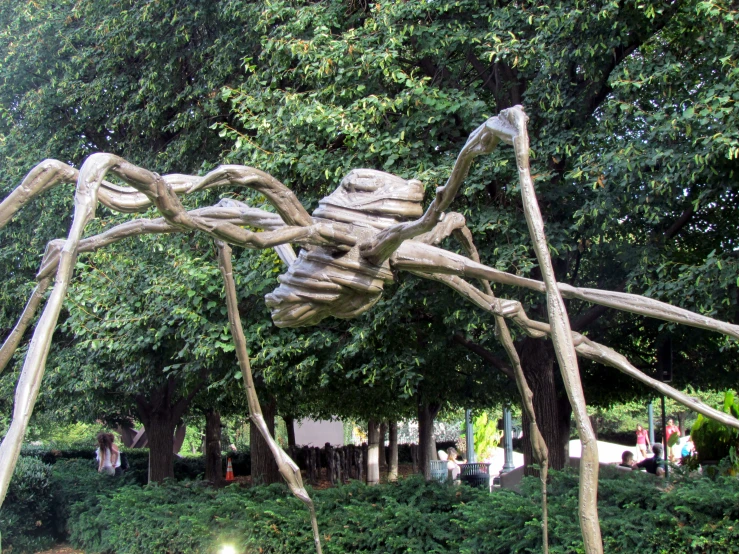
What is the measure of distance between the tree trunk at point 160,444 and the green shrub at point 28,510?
1.91 meters

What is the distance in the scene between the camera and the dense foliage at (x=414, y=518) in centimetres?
576

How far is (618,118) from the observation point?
22.0 ft

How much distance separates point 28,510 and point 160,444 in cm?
237

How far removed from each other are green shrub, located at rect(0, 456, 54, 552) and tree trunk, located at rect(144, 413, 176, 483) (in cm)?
191

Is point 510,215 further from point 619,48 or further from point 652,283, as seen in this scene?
point 619,48

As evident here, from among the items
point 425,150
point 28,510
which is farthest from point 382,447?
point 425,150

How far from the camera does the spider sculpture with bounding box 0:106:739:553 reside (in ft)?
8.29

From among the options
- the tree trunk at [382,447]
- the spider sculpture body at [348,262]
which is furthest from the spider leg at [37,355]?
the tree trunk at [382,447]

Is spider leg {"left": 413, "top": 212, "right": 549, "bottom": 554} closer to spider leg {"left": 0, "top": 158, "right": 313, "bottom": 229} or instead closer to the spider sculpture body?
the spider sculpture body

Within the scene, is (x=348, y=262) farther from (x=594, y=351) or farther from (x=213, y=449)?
(x=213, y=449)

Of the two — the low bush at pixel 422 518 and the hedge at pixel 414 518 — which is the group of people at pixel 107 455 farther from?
the low bush at pixel 422 518

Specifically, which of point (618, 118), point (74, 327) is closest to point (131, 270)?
point (74, 327)

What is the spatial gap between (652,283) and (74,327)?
6397 millimetres

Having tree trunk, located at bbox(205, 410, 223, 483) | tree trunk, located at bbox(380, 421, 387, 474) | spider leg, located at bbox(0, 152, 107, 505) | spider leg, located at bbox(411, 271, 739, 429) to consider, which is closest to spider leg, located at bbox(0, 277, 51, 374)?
spider leg, located at bbox(0, 152, 107, 505)
